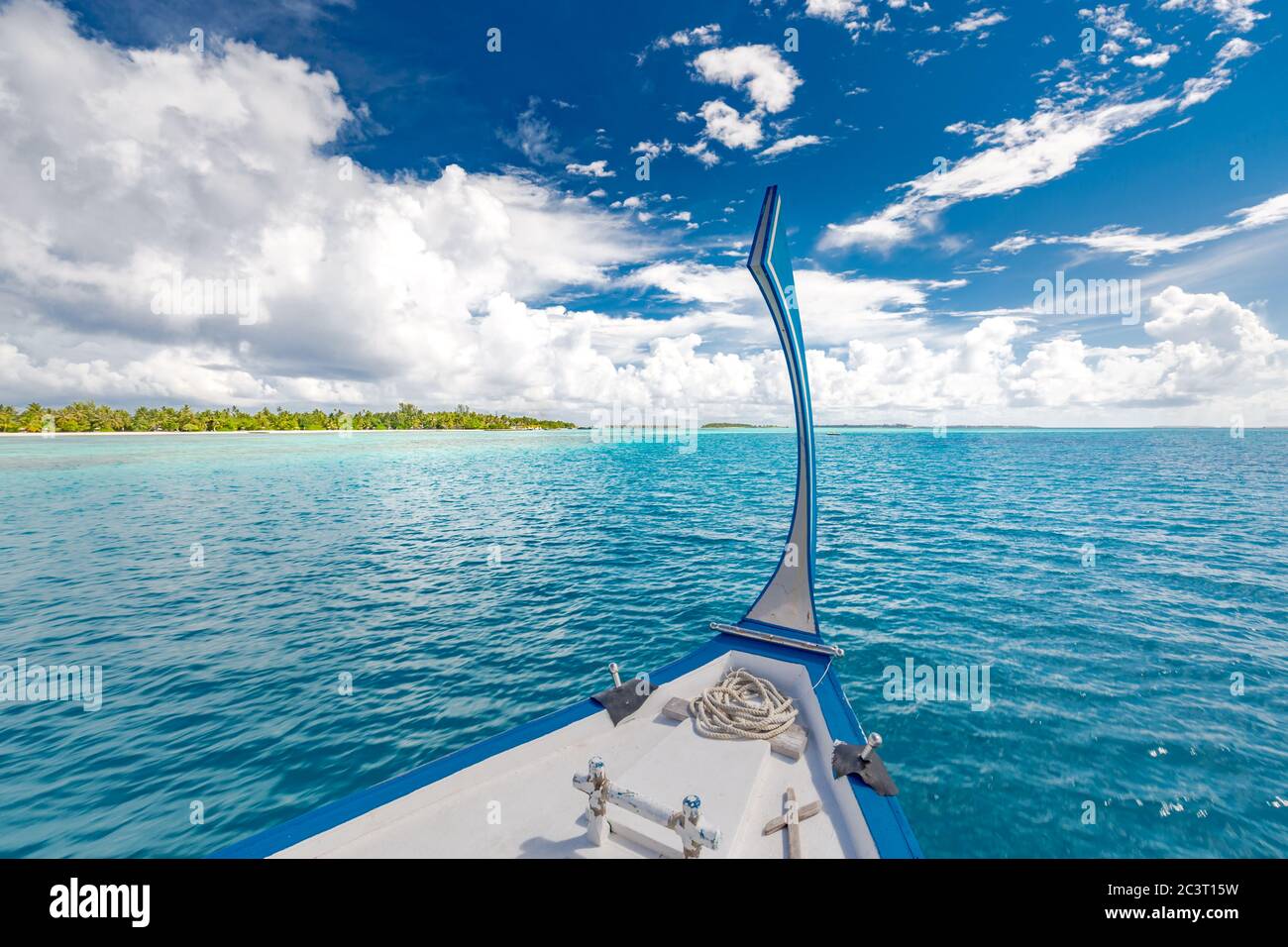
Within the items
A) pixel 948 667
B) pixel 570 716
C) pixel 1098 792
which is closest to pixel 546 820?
pixel 570 716

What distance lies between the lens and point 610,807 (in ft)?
19.1

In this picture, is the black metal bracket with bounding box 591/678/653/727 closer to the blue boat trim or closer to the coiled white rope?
the blue boat trim

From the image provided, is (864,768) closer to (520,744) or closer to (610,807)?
(610,807)

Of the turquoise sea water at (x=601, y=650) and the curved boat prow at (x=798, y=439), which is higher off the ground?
the curved boat prow at (x=798, y=439)

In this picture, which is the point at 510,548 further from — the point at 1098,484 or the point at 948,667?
the point at 1098,484

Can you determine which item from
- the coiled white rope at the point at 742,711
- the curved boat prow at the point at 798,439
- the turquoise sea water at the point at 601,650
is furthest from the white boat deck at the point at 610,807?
the turquoise sea water at the point at 601,650

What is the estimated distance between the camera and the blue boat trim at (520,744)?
16.6 feet

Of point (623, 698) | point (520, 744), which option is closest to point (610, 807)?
point (520, 744)

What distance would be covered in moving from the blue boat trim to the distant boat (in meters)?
0.02

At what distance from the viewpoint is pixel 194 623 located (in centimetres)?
1719

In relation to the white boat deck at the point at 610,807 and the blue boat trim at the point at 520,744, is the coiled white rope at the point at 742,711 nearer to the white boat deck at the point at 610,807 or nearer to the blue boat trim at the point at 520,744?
the white boat deck at the point at 610,807

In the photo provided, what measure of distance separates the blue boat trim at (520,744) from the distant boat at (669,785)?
0.02 m

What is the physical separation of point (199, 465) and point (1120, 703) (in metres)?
111

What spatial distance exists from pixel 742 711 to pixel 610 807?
3032 mm
